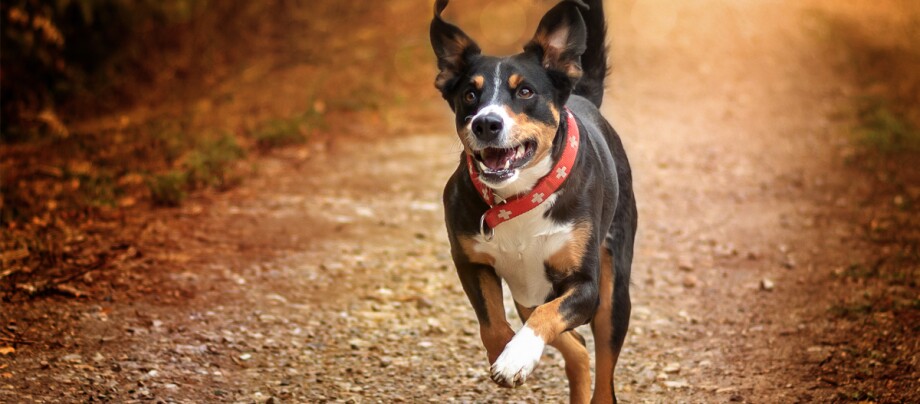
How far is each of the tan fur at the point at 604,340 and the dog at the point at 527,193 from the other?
0.39 ft

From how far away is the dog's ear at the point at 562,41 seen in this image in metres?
4.44

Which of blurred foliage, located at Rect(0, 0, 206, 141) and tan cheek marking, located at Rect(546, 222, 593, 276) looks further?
blurred foliage, located at Rect(0, 0, 206, 141)

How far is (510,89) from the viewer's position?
427 centimetres

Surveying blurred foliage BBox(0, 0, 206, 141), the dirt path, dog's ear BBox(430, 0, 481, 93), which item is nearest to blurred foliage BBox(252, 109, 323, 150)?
the dirt path

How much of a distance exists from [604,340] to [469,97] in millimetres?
1374

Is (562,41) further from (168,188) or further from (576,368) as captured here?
(168,188)

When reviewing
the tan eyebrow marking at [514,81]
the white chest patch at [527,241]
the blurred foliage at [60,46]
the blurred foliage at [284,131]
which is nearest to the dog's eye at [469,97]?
the tan eyebrow marking at [514,81]

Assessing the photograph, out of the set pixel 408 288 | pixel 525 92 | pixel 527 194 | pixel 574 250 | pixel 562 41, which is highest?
pixel 562 41

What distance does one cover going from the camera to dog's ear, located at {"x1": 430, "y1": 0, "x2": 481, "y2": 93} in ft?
14.8

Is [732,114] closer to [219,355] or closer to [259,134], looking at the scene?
[259,134]

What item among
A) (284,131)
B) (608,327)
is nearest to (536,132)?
(608,327)

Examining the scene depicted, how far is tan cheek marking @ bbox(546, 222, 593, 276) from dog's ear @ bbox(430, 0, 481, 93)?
909mm

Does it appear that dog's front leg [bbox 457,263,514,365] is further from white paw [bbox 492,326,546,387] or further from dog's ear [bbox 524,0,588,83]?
dog's ear [bbox 524,0,588,83]

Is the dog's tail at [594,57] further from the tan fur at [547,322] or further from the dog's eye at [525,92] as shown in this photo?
the tan fur at [547,322]
